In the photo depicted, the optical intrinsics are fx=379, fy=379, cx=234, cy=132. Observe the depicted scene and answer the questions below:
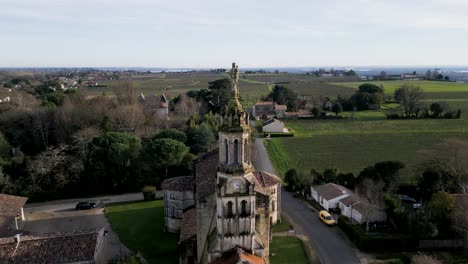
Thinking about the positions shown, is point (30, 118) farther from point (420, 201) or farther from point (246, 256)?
point (420, 201)

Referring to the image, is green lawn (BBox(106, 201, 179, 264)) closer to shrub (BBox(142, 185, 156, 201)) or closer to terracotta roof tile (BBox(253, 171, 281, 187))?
shrub (BBox(142, 185, 156, 201))

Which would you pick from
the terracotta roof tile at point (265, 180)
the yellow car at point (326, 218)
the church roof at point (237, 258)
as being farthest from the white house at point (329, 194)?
the church roof at point (237, 258)

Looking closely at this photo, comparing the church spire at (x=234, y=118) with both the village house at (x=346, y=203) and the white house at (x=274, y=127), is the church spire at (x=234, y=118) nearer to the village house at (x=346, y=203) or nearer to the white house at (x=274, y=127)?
the village house at (x=346, y=203)

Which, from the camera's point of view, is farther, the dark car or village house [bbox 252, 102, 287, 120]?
village house [bbox 252, 102, 287, 120]

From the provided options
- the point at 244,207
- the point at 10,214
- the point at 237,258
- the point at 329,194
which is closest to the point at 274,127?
the point at 329,194

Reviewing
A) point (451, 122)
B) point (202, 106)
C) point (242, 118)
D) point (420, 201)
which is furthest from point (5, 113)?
point (451, 122)

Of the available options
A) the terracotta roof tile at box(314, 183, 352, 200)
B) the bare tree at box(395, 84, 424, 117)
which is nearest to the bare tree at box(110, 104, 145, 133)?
the terracotta roof tile at box(314, 183, 352, 200)
